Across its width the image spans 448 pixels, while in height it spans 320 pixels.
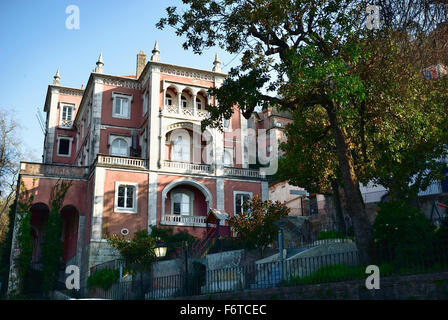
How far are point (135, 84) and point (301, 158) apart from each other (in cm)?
1953

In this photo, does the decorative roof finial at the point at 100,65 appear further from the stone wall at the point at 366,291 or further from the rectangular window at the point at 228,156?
the stone wall at the point at 366,291

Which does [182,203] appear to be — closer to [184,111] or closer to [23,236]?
[184,111]

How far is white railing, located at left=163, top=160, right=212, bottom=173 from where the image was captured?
108 ft

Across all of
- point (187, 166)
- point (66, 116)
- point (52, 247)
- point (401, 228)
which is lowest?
point (401, 228)

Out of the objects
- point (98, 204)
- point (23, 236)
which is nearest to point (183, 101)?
point (98, 204)

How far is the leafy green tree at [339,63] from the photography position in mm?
14469

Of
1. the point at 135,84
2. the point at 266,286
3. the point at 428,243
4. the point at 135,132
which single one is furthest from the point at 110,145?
the point at 428,243

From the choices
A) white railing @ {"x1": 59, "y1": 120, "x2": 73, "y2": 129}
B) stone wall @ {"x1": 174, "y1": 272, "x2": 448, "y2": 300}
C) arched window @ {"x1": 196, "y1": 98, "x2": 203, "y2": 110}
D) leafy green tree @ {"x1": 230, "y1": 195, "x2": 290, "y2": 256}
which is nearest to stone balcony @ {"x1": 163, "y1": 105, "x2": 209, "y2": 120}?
arched window @ {"x1": 196, "y1": 98, "x2": 203, "y2": 110}

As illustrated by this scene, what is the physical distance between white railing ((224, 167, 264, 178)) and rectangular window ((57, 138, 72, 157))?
1725 centimetres

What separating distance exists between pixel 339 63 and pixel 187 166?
20.5 m

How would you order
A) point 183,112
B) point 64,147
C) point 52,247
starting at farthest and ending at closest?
point 64,147 < point 183,112 < point 52,247

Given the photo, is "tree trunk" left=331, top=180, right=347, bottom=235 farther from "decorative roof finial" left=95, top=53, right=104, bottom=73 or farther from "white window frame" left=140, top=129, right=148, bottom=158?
"decorative roof finial" left=95, top=53, right=104, bottom=73

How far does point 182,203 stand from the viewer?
3400 cm

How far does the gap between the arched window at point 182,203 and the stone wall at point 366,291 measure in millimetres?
19158
